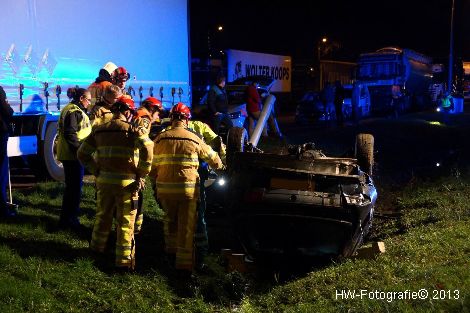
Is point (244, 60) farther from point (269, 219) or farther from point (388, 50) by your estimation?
point (269, 219)

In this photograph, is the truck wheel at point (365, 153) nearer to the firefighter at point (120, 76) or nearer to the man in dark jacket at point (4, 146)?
the firefighter at point (120, 76)

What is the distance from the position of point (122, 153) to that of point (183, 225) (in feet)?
3.08

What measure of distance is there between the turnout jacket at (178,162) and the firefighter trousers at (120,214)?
0.37 metres

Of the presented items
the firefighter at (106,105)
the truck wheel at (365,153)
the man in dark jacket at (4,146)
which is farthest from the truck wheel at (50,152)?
the truck wheel at (365,153)

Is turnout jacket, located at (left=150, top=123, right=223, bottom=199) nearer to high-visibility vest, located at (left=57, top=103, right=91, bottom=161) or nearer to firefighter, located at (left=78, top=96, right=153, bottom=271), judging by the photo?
firefighter, located at (left=78, top=96, right=153, bottom=271)

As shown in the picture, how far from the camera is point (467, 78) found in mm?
45125

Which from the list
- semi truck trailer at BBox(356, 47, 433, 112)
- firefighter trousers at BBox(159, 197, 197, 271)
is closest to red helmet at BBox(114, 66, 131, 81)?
firefighter trousers at BBox(159, 197, 197, 271)

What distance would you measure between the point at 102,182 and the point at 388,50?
25.7 m

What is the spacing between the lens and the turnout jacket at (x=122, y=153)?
505 centimetres

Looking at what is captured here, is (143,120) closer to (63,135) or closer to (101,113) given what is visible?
(101,113)

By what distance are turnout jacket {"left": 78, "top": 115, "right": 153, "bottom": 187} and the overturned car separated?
3.62 ft

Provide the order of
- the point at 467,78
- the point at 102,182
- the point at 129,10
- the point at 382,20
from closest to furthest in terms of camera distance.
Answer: the point at 102,182
the point at 129,10
the point at 467,78
the point at 382,20

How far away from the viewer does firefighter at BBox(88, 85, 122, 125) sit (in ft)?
18.8

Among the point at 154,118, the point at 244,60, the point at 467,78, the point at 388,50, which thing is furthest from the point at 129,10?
the point at 467,78
